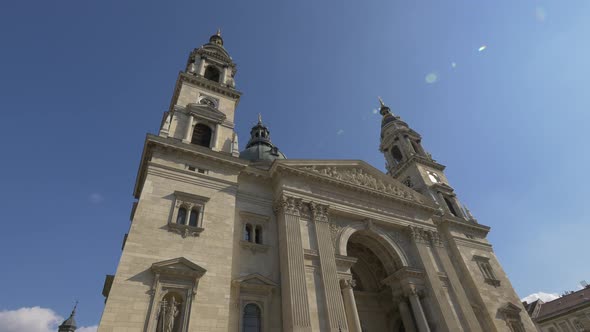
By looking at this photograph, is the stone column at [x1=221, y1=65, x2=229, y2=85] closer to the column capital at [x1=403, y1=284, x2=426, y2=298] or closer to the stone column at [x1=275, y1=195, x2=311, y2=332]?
the stone column at [x1=275, y1=195, x2=311, y2=332]

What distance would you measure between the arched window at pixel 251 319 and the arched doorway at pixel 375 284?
8.73 m

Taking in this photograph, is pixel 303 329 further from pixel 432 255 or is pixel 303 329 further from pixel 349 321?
pixel 432 255

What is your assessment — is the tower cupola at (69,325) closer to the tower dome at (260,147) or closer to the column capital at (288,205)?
the tower dome at (260,147)

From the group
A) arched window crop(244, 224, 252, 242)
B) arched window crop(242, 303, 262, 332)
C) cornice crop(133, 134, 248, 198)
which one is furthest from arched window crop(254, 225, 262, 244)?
cornice crop(133, 134, 248, 198)

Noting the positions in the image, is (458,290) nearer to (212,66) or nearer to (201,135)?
(201,135)

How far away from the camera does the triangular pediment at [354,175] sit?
2180cm

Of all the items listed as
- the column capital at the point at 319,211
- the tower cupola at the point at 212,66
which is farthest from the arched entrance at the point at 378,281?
the tower cupola at the point at 212,66

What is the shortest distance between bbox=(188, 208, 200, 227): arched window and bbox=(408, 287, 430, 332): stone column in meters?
14.0

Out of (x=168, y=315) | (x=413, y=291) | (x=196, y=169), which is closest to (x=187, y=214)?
(x=196, y=169)

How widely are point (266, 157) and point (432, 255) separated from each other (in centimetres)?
1970

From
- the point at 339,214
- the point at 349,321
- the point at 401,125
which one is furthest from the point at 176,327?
the point at 401,125

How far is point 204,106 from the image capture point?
23.5 meters

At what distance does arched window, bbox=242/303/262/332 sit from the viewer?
593 inches

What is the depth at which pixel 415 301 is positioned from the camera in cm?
1997
